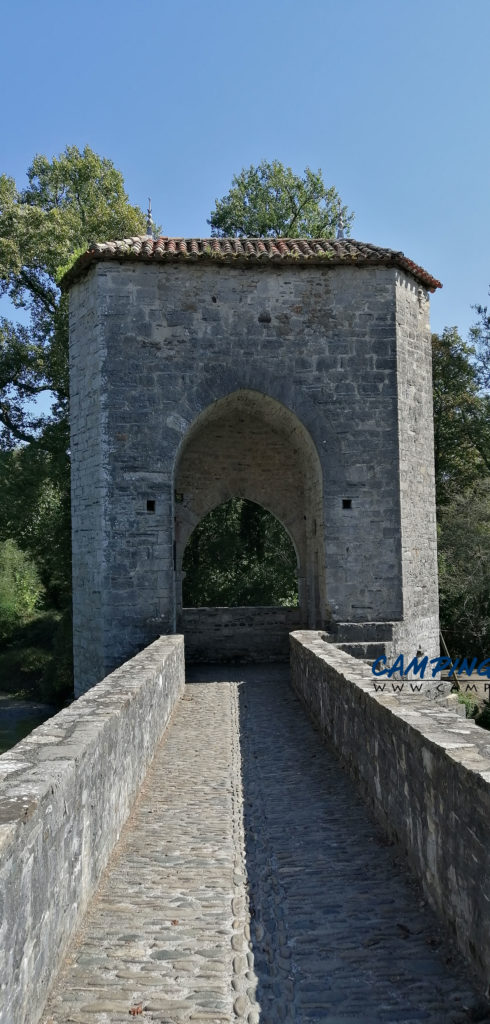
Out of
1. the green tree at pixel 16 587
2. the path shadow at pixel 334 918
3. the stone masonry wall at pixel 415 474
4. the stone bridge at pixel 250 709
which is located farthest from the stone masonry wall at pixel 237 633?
the green tree at pixel 16 587

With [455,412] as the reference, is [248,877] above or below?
below

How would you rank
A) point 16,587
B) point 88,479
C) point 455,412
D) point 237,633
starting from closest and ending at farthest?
point 88,479, point 237,633, point 455,412, point 16,587

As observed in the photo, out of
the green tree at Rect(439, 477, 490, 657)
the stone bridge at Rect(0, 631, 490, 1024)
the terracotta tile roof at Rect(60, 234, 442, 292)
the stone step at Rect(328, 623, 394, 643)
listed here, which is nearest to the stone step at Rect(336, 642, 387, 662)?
the stone step at Rect(328, 623, 394, 643)

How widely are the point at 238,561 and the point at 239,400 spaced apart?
42.5 ft

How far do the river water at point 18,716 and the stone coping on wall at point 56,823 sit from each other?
1335cm

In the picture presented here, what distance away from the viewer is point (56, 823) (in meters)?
3.04

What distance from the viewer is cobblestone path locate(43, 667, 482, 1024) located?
279cm

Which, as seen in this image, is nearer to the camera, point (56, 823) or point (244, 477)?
point (56, 823)

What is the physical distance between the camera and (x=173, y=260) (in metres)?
11.0

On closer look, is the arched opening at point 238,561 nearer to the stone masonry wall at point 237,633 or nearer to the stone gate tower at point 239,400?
the stone masonry wall at point 237,633

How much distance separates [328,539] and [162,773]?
5.67 metres

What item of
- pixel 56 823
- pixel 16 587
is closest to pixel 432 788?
pixel 56 823

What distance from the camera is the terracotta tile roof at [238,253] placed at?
432 inches

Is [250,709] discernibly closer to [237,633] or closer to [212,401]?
[212,401]
